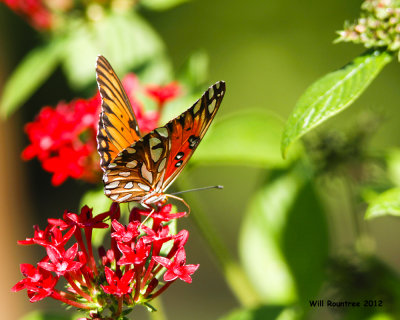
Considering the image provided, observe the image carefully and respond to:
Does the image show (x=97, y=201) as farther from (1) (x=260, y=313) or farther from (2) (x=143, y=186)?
(1) (x=260, y=313)

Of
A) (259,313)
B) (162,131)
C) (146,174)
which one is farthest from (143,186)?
(259,313)

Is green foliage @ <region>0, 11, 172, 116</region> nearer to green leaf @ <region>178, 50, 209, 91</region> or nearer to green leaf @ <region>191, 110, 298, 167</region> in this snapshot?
green leaf @ <region>178, 50, 209, 91</region>

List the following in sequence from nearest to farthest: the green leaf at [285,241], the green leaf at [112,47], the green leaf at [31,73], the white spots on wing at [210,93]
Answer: the white spots on wing at [210,93] → the green leaf at [285,241] → the green leaf at [31,73] → the green leaf at [112,47]

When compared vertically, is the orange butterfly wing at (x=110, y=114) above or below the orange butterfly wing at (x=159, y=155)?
above

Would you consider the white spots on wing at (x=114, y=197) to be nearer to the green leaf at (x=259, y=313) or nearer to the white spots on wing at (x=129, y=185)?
the white spots on wing at (x=129, y=185)

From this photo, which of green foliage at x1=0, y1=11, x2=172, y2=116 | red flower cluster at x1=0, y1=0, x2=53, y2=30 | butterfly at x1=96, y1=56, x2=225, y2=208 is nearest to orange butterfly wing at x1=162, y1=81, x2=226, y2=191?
butterfly at x1=96, y1=56, x2=225, y2=208

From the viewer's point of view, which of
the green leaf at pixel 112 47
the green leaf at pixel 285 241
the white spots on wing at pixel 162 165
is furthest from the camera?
the green leaf at pixel 112 47

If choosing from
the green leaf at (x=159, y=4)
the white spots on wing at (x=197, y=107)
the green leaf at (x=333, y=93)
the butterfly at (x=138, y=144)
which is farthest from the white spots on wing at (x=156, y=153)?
the green leaf at (x=159, y=4)
